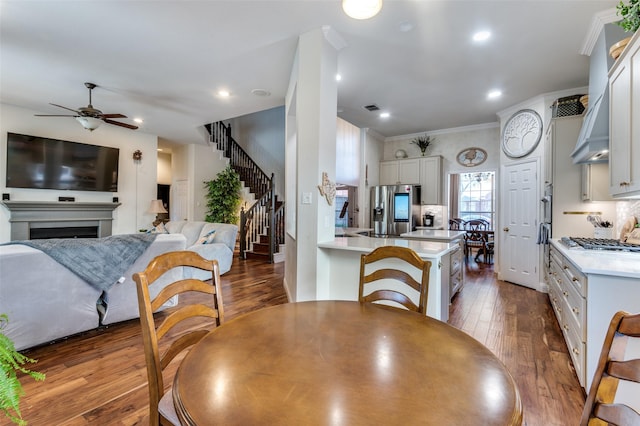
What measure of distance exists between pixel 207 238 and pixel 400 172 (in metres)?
4.17

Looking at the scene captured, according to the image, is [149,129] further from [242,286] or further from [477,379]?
[477,379]

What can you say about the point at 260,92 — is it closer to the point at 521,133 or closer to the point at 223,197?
the point at 223,197

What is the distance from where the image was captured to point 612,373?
74 centimetres

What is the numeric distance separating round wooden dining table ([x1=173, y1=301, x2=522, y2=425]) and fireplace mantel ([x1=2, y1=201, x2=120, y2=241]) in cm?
635

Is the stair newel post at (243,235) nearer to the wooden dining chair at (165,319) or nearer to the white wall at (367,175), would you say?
the white wall at (367,175)

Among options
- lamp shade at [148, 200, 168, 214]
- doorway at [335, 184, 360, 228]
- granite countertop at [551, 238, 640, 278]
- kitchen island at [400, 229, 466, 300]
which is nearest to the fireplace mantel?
lamp shade at [148, 200, 168, 214]

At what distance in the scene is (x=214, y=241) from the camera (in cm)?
484

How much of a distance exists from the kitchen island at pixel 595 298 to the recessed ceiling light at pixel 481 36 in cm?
219

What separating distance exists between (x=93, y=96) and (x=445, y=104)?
567cm

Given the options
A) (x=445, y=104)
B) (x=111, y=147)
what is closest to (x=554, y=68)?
(x=445, y=104)

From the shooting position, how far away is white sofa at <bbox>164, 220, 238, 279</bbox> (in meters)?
4.54

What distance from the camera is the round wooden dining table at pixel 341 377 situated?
2.15 ft

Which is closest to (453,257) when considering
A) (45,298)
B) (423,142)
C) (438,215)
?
(438,215)

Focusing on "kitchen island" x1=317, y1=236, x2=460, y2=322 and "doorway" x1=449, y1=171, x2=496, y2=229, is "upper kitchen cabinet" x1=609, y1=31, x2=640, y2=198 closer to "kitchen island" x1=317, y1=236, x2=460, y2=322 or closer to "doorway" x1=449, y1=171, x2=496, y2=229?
"kitchen island" x1=317, y1=236, x2=460, y2=322
